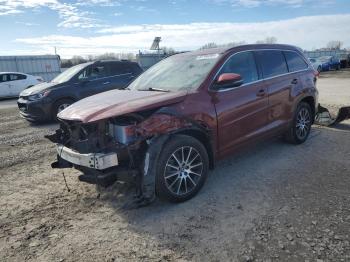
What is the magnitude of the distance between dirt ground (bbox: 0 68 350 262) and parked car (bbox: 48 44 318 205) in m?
0.42

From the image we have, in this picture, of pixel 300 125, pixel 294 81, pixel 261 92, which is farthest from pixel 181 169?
pixel 300 125

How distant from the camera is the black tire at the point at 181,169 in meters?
4.00

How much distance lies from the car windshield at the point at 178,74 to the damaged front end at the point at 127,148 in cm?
81

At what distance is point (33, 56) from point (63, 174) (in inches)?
1032

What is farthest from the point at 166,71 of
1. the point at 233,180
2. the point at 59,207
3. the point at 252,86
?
the point at 59,207

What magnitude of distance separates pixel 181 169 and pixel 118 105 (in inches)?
43.3

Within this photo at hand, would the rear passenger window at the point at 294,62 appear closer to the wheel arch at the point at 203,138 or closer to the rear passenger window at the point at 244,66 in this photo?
the rear passenger window at the point at 244,66

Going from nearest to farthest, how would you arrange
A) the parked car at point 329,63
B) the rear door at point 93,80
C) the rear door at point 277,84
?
the rear door at point 277,84 → the rear door at point 93,80 → the parked car at point 329,63

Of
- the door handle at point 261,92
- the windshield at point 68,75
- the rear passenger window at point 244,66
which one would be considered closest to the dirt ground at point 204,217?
the door handle at point 261,92

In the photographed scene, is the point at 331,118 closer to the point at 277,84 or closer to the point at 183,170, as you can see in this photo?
the point at 277,84

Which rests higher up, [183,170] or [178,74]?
[178,74]

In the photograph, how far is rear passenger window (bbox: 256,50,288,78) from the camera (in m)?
5.57

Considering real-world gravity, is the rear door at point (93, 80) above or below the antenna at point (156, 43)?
below

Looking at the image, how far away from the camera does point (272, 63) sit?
228 inches
